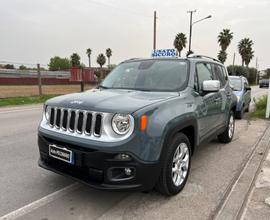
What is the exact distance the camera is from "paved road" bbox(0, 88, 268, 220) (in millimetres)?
2920

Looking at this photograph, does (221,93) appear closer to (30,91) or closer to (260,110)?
(260,110)

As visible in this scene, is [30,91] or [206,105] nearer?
[206,105]

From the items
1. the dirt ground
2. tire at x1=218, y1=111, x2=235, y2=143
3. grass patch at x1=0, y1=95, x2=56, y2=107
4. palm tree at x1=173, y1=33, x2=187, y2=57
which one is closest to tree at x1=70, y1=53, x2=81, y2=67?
palm tree at x1=173, y1=33, x2=187, y2=57

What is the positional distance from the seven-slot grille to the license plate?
235mm

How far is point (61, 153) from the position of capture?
306cm

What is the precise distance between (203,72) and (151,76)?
986 millimetres

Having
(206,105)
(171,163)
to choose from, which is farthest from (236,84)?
(171,163)

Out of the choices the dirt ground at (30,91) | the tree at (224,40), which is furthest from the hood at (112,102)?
the tree at (224,40)

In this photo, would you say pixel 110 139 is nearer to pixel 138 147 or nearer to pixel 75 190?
pixel 138 147

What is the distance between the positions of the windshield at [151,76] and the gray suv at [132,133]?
0.05ft

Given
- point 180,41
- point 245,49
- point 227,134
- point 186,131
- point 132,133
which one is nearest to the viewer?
point 132,133

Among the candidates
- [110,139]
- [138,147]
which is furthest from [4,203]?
[138,147]

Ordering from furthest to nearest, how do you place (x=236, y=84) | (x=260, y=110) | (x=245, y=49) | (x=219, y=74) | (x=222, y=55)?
(x=245, y=49) → (x=222, y=55) → (x=260, y=110) → (x=236, y=84) → (x=219, y=74)

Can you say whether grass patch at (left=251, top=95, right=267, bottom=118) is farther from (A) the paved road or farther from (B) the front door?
(B) the front door
